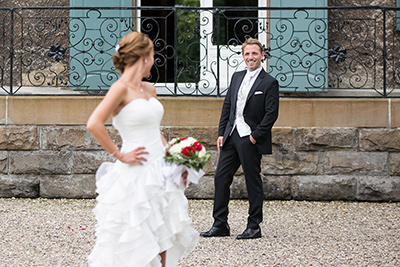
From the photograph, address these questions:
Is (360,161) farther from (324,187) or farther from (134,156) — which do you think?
(134,156)

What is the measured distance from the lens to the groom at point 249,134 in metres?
5.79

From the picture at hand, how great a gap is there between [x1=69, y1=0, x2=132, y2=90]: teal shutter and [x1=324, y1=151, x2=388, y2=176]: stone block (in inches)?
125

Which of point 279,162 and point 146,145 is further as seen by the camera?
point 279,162

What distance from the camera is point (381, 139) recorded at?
7.77 meters

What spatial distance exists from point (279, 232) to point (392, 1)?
189 inches

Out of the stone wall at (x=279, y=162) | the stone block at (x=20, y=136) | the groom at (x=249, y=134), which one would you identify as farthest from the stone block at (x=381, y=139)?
the stone block at (x=20, y=136)

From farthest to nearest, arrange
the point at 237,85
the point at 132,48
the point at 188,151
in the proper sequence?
1. the point at 237,85
2. the point at 188,151
3. the point at 132,48

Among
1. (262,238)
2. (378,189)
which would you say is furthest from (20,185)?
(378,189)

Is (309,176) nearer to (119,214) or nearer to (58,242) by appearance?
(58,242)

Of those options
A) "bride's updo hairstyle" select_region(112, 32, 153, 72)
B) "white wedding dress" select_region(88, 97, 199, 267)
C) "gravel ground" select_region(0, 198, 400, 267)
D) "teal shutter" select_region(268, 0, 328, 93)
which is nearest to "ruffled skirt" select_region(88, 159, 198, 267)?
"white wedding dress" select_region(88, 97, 199, 267)

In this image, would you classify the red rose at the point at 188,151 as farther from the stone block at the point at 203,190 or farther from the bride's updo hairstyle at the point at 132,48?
the stone block at the point at 203,190

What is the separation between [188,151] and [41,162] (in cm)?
463

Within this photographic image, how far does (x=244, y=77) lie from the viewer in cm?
599

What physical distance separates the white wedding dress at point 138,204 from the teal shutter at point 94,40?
4523mm
